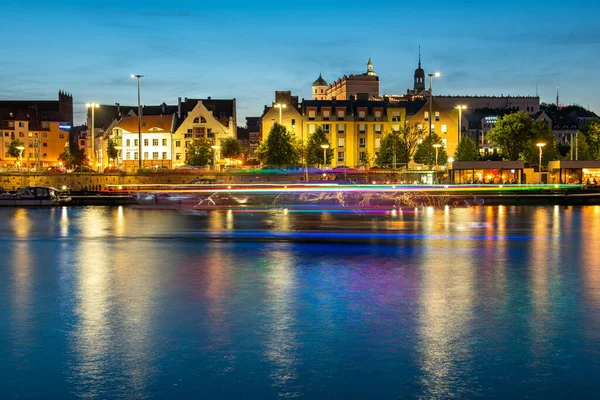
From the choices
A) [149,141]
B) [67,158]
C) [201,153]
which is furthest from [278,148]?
[67,158]

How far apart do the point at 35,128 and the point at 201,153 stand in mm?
61243

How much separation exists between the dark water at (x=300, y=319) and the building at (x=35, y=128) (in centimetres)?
12244

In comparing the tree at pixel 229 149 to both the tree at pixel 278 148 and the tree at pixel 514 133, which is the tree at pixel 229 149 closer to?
the tree at pixel 278 148

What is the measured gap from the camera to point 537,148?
9556 centimetres

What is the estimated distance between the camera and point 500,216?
36.2m

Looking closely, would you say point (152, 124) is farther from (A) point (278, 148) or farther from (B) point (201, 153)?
(A) point (278, 148)

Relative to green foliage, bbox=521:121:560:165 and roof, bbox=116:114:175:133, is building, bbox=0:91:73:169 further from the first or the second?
green foliage, bbox=521:121:560:165

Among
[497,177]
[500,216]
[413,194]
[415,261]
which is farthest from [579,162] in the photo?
[415,261]

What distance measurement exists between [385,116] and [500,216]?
230 feet

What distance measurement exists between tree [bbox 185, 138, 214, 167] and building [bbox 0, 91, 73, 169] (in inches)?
1939

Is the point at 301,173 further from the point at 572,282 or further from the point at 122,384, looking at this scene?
the point at 122,384

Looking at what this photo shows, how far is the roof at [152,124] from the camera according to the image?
108m

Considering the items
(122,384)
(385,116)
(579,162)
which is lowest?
(122,384)

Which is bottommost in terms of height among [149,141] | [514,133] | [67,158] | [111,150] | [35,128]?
[67,158]
